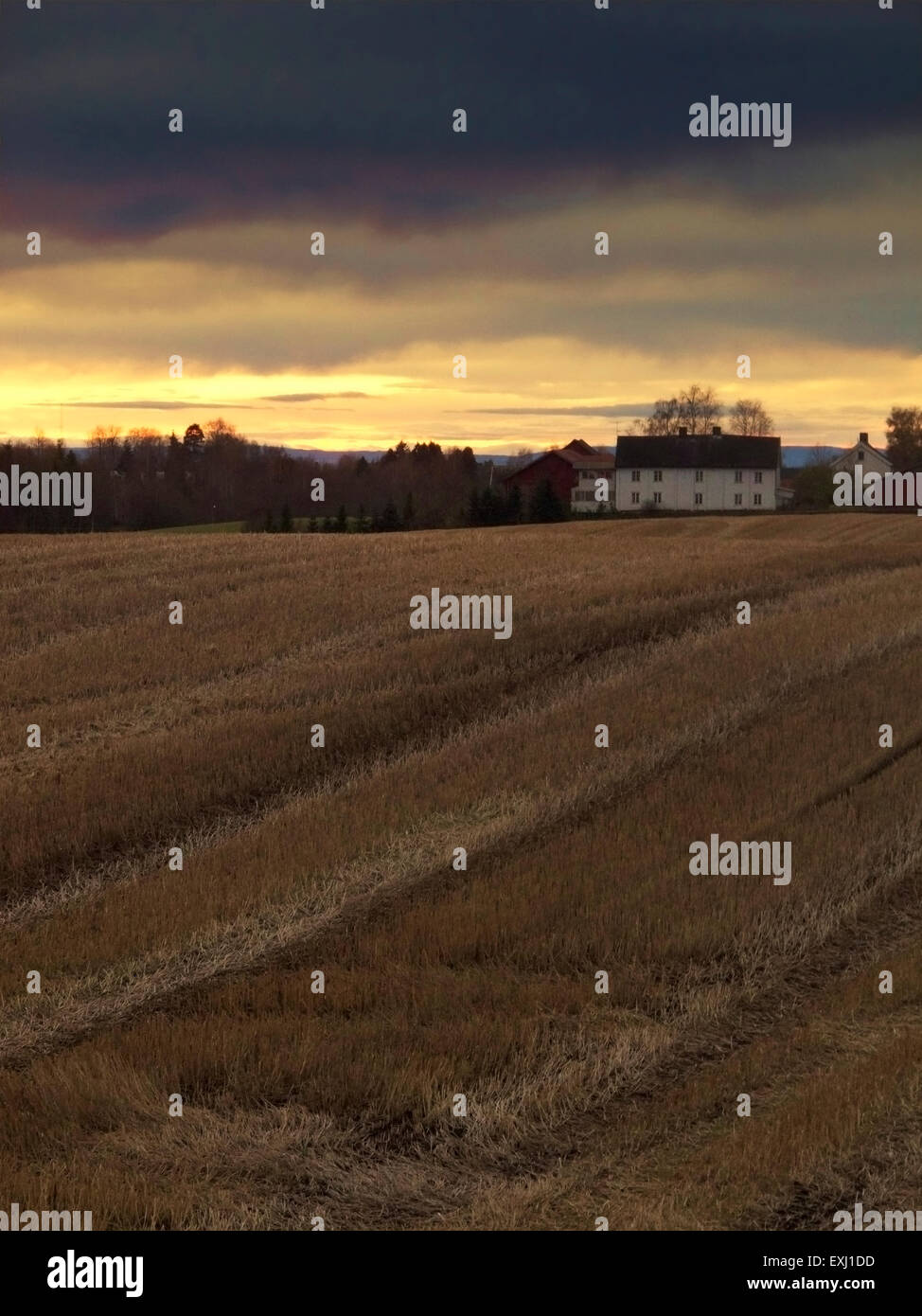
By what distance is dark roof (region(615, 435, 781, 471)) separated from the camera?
94.1 meters

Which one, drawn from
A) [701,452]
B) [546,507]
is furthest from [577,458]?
[546,507]

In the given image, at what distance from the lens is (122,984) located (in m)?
10.7

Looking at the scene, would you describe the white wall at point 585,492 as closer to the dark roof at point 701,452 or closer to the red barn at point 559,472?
→ the red barn at point 559,472

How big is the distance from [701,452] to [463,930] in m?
88.1

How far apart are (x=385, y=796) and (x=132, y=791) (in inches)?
126

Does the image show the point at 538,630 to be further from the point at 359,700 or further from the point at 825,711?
the point at 825,711

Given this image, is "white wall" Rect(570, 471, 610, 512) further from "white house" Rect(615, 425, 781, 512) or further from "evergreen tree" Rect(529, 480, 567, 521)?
"evergreen tree" Rect(529, 480, 567, 521)

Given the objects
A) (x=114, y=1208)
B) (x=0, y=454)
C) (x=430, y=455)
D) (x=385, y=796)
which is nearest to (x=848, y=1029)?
(x=114, y=1208)

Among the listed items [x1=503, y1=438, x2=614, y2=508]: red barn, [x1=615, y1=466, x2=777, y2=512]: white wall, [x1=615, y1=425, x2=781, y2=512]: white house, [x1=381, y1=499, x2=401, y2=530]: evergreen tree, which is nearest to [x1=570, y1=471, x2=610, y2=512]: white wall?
[x1=503, y1=438, x2=614, y2=508]: red barn

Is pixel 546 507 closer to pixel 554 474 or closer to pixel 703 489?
pixel 703 489

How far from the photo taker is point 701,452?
95562mm

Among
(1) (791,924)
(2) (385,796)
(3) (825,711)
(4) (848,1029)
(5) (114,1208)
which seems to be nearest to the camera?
(5) (114,1208)

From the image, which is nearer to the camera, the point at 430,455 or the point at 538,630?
the point at 538,630

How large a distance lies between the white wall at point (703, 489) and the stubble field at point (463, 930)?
72.9 meters
